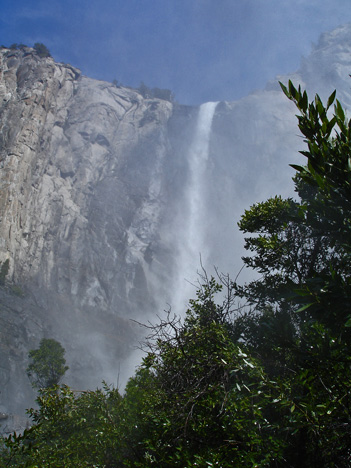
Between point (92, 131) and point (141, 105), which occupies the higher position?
point (141, 105)

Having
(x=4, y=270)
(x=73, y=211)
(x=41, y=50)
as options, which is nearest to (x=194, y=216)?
(x=73, y=211)

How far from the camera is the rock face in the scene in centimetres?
5344

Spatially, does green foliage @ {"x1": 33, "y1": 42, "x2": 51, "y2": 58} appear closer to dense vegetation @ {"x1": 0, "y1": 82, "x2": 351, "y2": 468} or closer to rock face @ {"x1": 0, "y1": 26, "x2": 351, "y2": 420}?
rock face @ {"x1": 0, "y1": 26, "x2": 351, "y2": 420}

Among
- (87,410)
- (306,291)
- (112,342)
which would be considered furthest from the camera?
(112,342)

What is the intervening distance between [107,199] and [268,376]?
74985mm

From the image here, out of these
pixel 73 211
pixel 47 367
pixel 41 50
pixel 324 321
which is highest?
pixel 41 50

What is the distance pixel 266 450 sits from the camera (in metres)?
3.34

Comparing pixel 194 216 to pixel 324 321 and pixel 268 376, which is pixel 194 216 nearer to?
pixel 268 376

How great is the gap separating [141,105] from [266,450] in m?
107

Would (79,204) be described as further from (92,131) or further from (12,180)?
(92,131)

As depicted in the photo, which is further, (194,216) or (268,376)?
(194,216)

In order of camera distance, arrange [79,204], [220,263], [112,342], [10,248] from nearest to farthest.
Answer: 1. [10,248]
2. [112,342]
3. [79,204]
4. [220,263]

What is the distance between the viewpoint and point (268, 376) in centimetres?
503

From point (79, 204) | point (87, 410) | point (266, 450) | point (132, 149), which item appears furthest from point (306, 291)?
point (132, 149)
